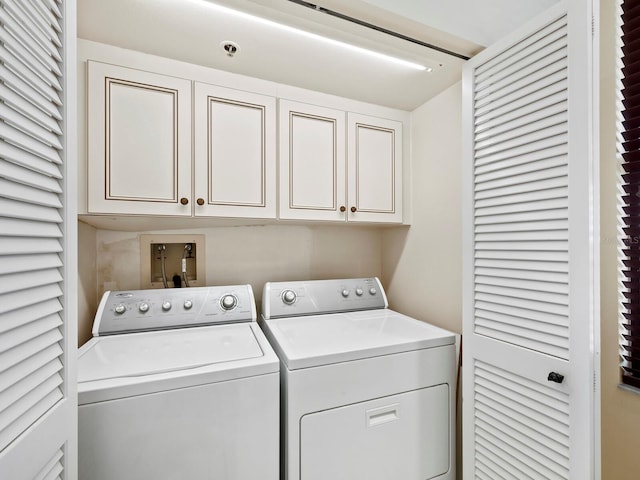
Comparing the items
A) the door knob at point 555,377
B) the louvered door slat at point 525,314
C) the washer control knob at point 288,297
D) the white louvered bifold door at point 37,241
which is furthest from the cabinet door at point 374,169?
the white louvered bifold door at point 37,241

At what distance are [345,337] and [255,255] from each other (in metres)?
0.86

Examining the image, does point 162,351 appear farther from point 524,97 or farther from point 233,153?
point 524,97


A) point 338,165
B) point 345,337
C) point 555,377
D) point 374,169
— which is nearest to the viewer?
point 555,377

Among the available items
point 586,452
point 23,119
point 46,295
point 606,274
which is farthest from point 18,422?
point 606,274

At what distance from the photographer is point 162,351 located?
1177mm

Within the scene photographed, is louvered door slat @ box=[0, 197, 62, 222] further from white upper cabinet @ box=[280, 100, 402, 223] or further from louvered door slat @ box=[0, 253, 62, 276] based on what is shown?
white upper cabinet @ box=[280, 100, 402, 223]

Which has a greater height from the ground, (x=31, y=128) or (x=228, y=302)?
(x=31, y=128)

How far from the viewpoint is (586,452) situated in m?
0.87

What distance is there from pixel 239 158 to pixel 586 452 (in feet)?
5.72

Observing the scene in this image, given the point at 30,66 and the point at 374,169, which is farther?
the point at 374,169

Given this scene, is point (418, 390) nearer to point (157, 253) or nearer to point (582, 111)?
point (582, 111)

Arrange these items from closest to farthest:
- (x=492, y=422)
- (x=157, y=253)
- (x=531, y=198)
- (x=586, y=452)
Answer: (x=586, y=452) → (x=531, y=198) → (x=492, y=422) → (x=157, y=253)

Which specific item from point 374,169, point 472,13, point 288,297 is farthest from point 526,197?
point 288,297

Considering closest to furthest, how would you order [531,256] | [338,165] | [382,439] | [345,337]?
[531,256]
[382,439]
[345,337]
[338,165]
